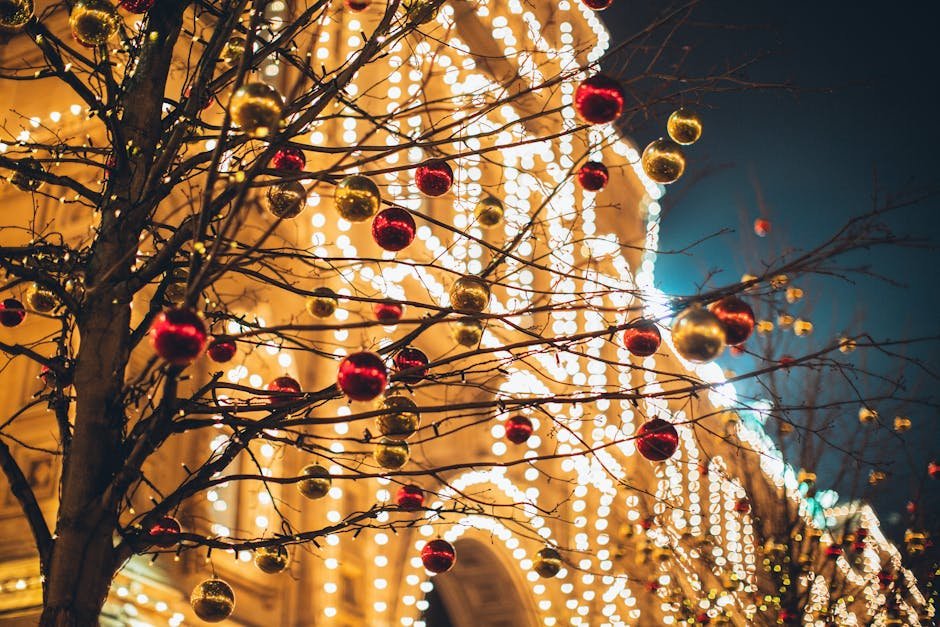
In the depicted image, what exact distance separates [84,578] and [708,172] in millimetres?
4893

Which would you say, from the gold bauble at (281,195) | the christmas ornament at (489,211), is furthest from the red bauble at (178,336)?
the christmas ornament at (489,211)

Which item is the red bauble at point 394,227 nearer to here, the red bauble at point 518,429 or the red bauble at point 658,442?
the red bauble at point 658,442

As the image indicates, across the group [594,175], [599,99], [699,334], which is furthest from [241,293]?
[699,334]

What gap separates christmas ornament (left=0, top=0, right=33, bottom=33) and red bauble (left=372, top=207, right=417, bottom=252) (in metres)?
1.90

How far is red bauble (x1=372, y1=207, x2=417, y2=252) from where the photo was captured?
4016 millimetres

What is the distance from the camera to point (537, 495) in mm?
10180

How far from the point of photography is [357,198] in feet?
11.5

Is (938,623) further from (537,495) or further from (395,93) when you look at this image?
(395,93)

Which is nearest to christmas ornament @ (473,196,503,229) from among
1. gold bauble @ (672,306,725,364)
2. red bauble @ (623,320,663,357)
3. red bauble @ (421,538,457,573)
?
red bauble @ (623,320,663,357)

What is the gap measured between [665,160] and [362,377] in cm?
211

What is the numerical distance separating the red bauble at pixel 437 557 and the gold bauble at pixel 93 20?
327 cm

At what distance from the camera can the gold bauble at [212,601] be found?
424 cm

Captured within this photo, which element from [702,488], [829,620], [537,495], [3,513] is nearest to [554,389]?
[537,495]

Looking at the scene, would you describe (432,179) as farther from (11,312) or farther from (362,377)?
(11,312)
